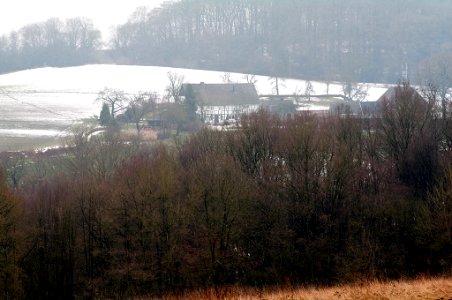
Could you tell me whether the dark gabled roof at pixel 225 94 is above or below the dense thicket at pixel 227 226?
above

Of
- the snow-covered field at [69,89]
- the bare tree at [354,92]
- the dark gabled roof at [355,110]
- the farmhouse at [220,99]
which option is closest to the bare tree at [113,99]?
the snow-covered field at [69,89]

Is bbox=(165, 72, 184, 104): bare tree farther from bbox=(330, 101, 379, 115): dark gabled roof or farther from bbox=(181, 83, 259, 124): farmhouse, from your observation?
bbox=(330, 101, 379, 115): dark gabled roof

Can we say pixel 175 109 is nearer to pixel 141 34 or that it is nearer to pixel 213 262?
pixel 213 262

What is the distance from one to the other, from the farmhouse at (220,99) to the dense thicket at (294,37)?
2159 centimetres

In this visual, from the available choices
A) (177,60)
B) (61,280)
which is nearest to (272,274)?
(61,280)

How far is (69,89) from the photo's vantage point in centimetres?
5978

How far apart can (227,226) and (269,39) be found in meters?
74.0

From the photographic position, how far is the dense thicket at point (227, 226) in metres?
17.0

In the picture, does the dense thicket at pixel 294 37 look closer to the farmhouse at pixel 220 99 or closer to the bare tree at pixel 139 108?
the farmhouse at pixel 220 99

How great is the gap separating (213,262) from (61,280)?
14.9 ft

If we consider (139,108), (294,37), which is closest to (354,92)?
(139,108)

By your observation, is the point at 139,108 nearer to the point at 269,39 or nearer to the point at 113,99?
the point at 113,99

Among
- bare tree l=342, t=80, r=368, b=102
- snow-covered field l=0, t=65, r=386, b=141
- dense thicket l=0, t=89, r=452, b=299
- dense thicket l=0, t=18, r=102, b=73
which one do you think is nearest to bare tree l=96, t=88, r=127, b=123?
snow-covered field l=0, t=65, r=386, b=141

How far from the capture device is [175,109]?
135 ft
